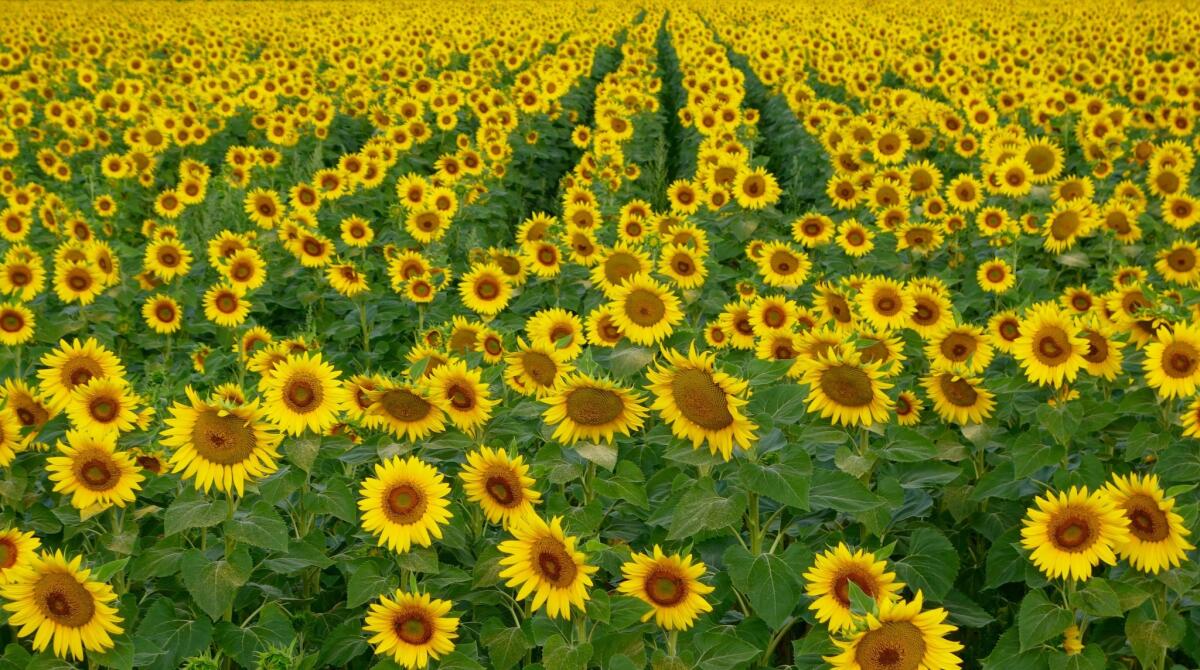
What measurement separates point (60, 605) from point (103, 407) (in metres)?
1.06

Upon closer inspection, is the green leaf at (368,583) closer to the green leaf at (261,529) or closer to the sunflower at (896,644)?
the green leaf at (261,529)

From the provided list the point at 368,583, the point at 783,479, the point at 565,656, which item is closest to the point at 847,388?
the point at 783,479

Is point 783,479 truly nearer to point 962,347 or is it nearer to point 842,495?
point 842,495

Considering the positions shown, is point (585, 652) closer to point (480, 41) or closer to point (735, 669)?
point (735, 669)

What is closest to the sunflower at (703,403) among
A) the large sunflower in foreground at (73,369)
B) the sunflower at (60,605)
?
the sunflower at (60,605)

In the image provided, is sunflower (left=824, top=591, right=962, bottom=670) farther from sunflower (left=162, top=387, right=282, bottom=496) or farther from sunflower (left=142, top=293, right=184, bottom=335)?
sunflower (left=142, top=293, right=184, bottom=335)

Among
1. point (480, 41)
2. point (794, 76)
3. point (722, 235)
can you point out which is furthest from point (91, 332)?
point (480, 41)

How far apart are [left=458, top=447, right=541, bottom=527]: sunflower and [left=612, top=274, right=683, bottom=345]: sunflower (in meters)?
1.22

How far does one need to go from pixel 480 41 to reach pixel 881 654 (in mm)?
18141

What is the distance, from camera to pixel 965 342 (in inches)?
158

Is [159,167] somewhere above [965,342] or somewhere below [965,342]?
above

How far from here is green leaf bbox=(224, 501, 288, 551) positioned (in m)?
2.83

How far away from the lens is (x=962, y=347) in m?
4.02

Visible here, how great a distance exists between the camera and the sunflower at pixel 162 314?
6.36m
